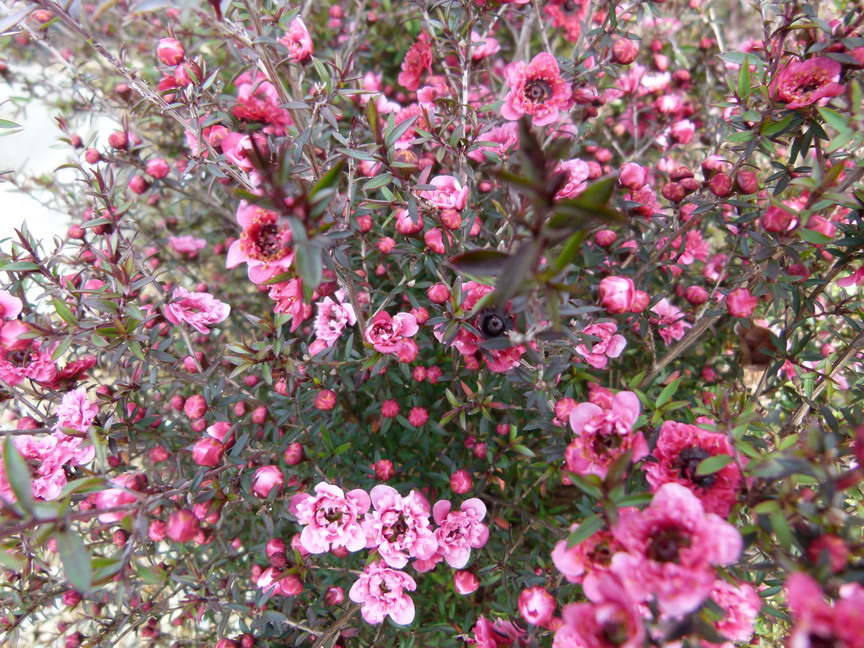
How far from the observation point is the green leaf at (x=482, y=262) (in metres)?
0.77

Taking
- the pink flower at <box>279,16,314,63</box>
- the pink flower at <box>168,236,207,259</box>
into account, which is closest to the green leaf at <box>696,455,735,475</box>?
the pink flower at <box>279,16,314,63</box>

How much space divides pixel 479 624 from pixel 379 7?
2831mm

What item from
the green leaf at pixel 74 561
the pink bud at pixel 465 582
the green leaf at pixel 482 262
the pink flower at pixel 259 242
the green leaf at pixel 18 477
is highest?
the green leaf at pixel 482 262

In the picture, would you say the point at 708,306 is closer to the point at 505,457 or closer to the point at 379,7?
the point at 505,457

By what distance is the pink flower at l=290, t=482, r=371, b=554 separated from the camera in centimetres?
120

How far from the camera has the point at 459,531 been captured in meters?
1.30

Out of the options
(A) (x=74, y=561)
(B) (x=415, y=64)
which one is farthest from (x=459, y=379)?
(B) (x=415, y=64)

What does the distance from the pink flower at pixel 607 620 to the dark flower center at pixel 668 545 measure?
0.08m

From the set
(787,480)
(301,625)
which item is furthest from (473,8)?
(301,625)

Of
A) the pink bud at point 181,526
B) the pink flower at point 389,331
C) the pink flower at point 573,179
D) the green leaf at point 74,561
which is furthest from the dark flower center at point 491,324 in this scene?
the green leaf at point 74,561

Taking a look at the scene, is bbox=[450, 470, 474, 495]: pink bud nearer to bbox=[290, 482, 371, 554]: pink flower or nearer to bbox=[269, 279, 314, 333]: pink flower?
bbox=[290, 482, 371, 554]: pink flower

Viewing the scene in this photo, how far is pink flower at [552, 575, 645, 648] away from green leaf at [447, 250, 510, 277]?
0.50 m

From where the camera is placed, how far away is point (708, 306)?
145 centimetres

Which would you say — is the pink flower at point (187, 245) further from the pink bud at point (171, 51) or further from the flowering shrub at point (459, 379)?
the pink bud at point (171, 51)
